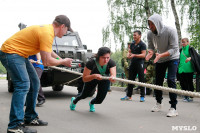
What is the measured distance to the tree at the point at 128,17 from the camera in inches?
560

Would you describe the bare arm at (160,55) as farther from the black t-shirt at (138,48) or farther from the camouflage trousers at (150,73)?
the camouflage trousers at (150,73)

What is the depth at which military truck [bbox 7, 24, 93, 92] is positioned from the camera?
679 centimetres

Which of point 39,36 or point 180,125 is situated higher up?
point 39,36

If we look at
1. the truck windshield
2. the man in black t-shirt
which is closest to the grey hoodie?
the man in black t-shirt

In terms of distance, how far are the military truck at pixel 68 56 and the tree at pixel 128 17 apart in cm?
573

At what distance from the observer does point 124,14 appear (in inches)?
582

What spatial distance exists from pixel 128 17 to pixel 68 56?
7.85 metres

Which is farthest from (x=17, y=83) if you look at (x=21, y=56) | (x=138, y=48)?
(x=138, y=48)

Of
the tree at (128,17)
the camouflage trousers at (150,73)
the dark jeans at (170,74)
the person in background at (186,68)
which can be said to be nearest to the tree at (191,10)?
the tree at (128,17)

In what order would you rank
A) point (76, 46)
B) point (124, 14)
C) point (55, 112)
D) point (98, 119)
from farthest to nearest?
point (124, 14)
point (76, 46)
point (55, 112)
point (98, 119)

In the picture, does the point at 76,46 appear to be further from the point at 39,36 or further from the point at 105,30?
the point at 105,30

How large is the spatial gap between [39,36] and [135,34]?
4.13 m

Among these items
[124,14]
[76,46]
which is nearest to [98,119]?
[76,46]

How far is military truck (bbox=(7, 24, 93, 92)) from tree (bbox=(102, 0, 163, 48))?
5734 millimetres
